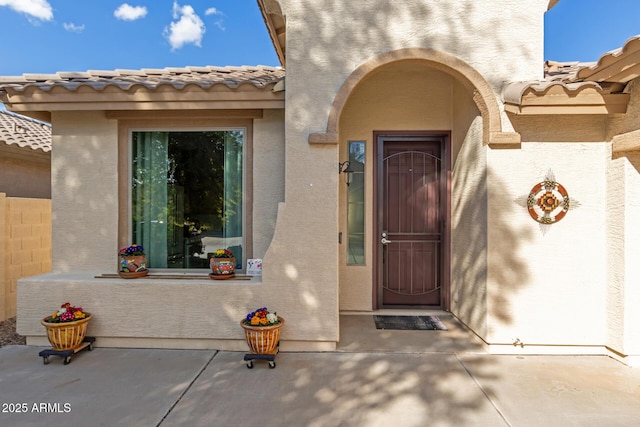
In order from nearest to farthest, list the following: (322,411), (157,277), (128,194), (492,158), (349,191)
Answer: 1. (322,411)
2. (492,158)
3. (157,277)
4. (128,194)
5. (349,191)

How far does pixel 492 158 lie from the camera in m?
4.86

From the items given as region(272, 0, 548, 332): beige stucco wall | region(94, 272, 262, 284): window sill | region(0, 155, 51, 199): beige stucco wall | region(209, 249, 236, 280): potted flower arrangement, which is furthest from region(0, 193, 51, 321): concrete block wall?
region(272, 0, 548, 332): beige stucco wall

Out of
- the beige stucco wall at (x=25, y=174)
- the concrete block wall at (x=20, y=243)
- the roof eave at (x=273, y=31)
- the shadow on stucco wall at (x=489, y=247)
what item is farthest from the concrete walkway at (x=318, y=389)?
the beige stucco wall at (x=25, y=174)

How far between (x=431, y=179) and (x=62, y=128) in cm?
617

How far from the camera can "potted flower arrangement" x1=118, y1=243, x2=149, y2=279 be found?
5.18 metres

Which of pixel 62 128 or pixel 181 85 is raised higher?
pixel 181 85

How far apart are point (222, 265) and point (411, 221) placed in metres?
3.48

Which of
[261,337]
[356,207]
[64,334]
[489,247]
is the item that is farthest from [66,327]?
[489,247]

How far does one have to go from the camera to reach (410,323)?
593cm

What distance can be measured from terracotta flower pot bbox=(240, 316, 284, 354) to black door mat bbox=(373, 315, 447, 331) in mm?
1952

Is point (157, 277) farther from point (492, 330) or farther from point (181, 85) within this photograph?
point (492, 330)

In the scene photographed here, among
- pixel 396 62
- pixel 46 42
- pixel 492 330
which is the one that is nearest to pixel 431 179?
pixel 396 62

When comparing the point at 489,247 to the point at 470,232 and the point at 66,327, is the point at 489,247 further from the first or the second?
the point at 66,327

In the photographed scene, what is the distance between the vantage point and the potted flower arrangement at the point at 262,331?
4426mm
